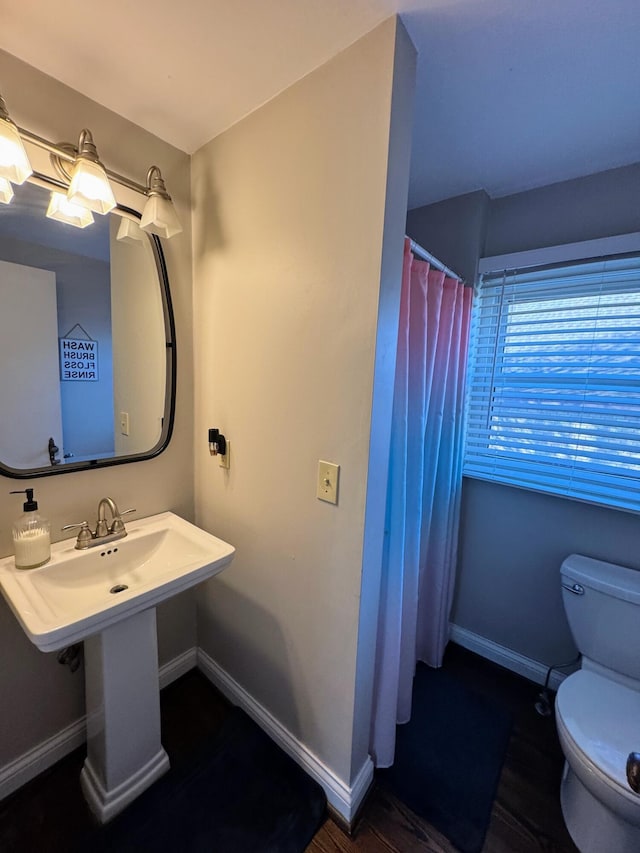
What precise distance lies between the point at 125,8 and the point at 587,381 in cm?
190

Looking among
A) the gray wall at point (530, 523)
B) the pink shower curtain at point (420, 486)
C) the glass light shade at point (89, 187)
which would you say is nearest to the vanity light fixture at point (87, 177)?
the glass light shade at point (89, 187)

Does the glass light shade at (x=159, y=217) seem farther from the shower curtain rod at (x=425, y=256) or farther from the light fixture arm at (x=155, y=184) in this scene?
the shower curtain rod at (x=425, y=256)

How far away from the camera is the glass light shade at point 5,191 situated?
0.96 metres

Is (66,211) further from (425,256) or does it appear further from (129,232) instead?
(425,256)

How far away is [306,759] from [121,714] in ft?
2.15

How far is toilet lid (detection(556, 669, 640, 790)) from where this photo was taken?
0.97m

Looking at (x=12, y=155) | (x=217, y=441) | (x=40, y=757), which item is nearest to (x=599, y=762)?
(x=217, y=441)

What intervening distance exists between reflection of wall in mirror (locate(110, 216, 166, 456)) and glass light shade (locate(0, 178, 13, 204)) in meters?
0.29

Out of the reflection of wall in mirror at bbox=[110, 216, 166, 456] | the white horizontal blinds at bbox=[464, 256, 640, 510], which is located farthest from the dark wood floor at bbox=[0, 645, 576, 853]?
the reflection of wall in mirror at bbox=[110, 216, 166, 456]

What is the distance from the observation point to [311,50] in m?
0.95

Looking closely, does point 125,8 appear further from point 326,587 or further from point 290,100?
point 326,587

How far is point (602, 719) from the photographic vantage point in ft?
3.58

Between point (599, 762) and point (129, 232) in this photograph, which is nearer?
point (599, 762)

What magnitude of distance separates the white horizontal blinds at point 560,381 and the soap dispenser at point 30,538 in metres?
1.76
